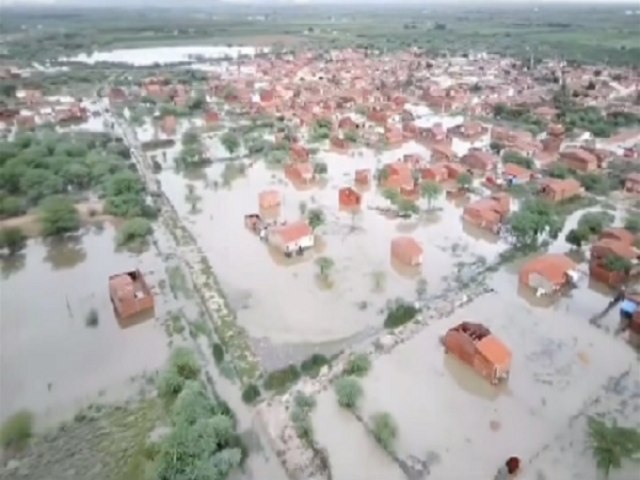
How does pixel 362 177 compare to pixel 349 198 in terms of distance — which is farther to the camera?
pixel 362 177

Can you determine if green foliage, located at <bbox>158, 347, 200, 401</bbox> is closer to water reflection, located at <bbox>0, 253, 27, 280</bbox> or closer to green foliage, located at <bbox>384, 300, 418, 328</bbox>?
green foliage, located at <bbox>384, 300, 418, 328</bbox>

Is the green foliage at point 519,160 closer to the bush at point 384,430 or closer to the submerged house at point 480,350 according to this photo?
the submerged house at point 480,350

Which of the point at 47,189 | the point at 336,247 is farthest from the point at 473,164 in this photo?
the point at 47,189

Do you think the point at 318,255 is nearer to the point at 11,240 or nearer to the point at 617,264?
the point at 617,264

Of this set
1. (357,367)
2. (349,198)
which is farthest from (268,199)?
(357,367)

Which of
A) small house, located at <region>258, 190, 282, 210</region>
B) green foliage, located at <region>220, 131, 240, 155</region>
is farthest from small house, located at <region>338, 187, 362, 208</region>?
green foliage, located at <region>220, 131, 240, 155</region>

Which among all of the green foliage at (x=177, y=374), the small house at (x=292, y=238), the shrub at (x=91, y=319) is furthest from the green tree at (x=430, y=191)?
the shrub at (x=91, y=319)

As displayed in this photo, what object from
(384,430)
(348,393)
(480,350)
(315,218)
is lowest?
(315,218)
